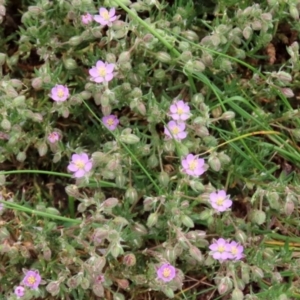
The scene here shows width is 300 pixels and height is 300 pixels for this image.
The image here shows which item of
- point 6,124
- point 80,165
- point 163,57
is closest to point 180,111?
point 163,57

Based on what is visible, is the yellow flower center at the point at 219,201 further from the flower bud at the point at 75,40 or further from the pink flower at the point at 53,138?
the flower bud at the point at 75,40

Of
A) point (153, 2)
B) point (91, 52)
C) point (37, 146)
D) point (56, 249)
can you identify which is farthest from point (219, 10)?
point (56, 249)

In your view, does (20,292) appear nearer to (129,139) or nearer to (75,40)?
(129,139)

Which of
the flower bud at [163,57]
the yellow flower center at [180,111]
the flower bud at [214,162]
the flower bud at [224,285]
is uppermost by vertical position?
the flower bud at [163,57]

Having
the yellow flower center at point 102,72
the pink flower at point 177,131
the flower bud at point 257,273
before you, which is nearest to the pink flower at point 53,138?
the yellow flower center at point 102,72

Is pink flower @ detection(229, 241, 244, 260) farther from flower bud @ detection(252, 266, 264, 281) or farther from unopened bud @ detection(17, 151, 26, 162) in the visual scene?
unopened bud @ detection(17, 151, 26, 162)

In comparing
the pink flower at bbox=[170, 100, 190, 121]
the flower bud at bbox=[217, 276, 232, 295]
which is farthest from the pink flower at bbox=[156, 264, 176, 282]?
the pink flower at bbox=[170, 100, 190, 121]

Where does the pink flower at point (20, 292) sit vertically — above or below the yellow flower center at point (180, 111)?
below
